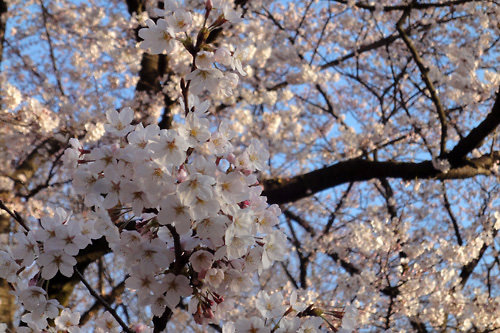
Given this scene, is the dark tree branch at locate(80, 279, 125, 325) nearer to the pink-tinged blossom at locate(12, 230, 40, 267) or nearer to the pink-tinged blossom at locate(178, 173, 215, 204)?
the pink-tinged blossom at locate(12, 230, 40, 267)

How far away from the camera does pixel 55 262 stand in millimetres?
1294

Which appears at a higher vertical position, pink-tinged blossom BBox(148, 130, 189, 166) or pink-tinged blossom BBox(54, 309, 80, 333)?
pink-tinged blossom BBox(148, 130, 189, 166)

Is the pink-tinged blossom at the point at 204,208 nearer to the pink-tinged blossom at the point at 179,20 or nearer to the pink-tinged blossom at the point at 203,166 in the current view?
the pink-tinged blossom at the point at 203,166

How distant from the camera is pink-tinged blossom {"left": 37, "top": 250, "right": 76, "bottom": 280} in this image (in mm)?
1269

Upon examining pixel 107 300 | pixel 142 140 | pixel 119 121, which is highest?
pixel 107 300

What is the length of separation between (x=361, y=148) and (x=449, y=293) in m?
2.78

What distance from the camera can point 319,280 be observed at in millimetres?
7344

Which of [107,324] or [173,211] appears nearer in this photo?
[173,211]

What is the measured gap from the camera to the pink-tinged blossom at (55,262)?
127 centimetres

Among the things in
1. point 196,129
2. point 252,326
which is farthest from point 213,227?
point 252,326

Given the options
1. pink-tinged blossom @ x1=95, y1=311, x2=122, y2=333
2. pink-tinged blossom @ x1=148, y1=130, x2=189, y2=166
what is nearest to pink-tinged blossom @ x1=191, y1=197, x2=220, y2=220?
pink-tinged blossom @ x1=148, y1=130, x2=189, y2=166

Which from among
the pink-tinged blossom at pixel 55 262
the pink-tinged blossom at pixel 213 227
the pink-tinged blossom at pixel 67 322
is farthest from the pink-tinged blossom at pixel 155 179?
the pink-tinged blossom at pixel 67 322

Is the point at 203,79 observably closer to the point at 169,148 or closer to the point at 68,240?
the point at 169,148

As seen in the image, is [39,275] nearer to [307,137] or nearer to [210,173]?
[210,173]
